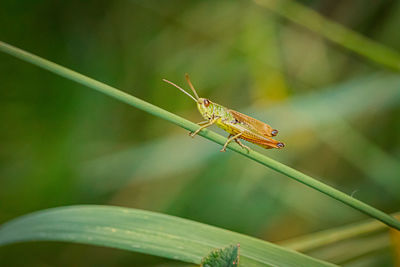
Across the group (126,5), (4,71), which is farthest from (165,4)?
(4,71)

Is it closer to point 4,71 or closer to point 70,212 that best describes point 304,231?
point 70,212

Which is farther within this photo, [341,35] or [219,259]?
[341,35]

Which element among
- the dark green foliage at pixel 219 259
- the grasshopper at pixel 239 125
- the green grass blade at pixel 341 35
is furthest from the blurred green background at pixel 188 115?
the dark green foliage at pixel 219 259

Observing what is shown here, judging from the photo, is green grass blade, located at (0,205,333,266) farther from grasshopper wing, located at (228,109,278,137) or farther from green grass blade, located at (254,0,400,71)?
green grass blade, located at (254,0,400,71)

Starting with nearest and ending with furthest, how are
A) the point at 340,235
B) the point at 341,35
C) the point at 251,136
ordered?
the point at 340,235 → the point at 251,136 → the point at 341,35

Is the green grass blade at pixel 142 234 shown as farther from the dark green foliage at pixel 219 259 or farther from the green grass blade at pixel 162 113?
the dark green foliage at pixel 219 259

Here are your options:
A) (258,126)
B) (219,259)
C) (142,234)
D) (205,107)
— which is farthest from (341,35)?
(219,259)

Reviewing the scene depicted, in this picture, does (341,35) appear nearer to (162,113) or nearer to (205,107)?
(205,107)
